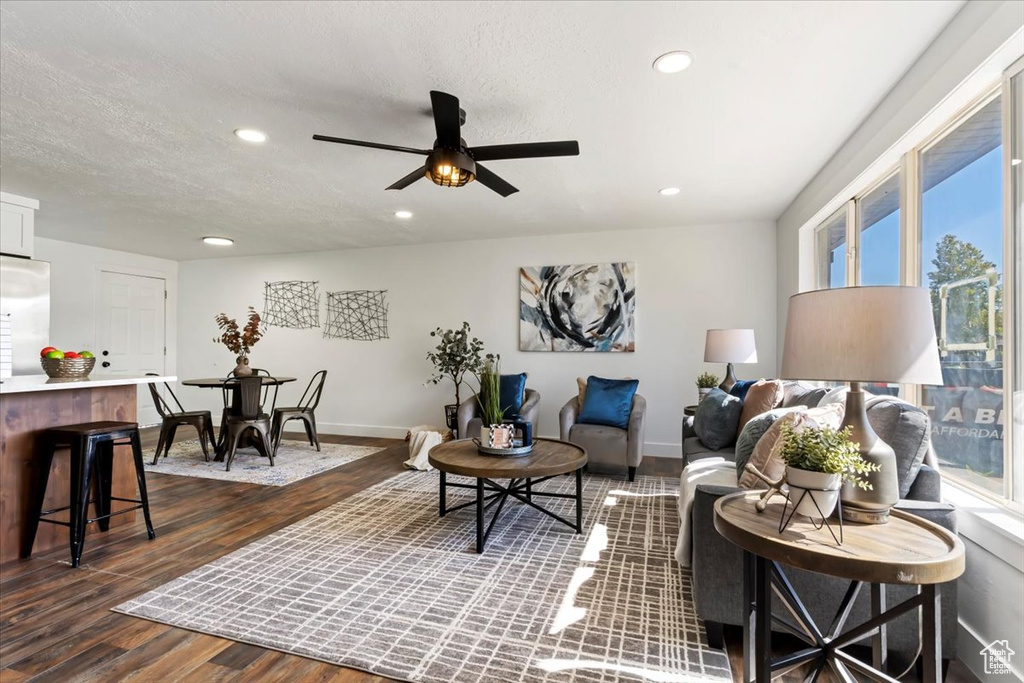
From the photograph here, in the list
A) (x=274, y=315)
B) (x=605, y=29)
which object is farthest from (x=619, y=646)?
(x=274, y=315)

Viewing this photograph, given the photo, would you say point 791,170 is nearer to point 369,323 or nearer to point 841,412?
point 841,412

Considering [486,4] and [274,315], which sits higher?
[486,4]

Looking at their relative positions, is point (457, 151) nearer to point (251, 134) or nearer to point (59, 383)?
point (251, 134)

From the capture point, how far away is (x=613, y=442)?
4402mm

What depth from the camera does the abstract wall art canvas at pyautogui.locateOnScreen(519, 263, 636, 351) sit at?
5.48 metres

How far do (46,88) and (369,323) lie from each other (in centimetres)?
424

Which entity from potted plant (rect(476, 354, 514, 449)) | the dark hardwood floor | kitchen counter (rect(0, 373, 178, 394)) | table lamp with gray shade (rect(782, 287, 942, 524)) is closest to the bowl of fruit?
kitchen counter (rect(0, 373, 178, 394))

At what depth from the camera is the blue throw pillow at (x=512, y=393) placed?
512 centimetres

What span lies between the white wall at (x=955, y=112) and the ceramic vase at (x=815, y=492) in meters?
0.74

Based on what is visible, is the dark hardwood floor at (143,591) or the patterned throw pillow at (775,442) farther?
the patterned throw pillow at (775,442)

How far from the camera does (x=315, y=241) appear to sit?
618 cm

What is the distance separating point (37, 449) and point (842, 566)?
3.95 meters

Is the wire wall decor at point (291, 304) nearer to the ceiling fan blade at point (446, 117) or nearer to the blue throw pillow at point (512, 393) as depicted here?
the blue throw pillow at point (512, 393)

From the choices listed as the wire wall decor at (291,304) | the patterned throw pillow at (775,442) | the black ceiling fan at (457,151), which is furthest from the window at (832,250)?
the wire wall decor at (291,304)
